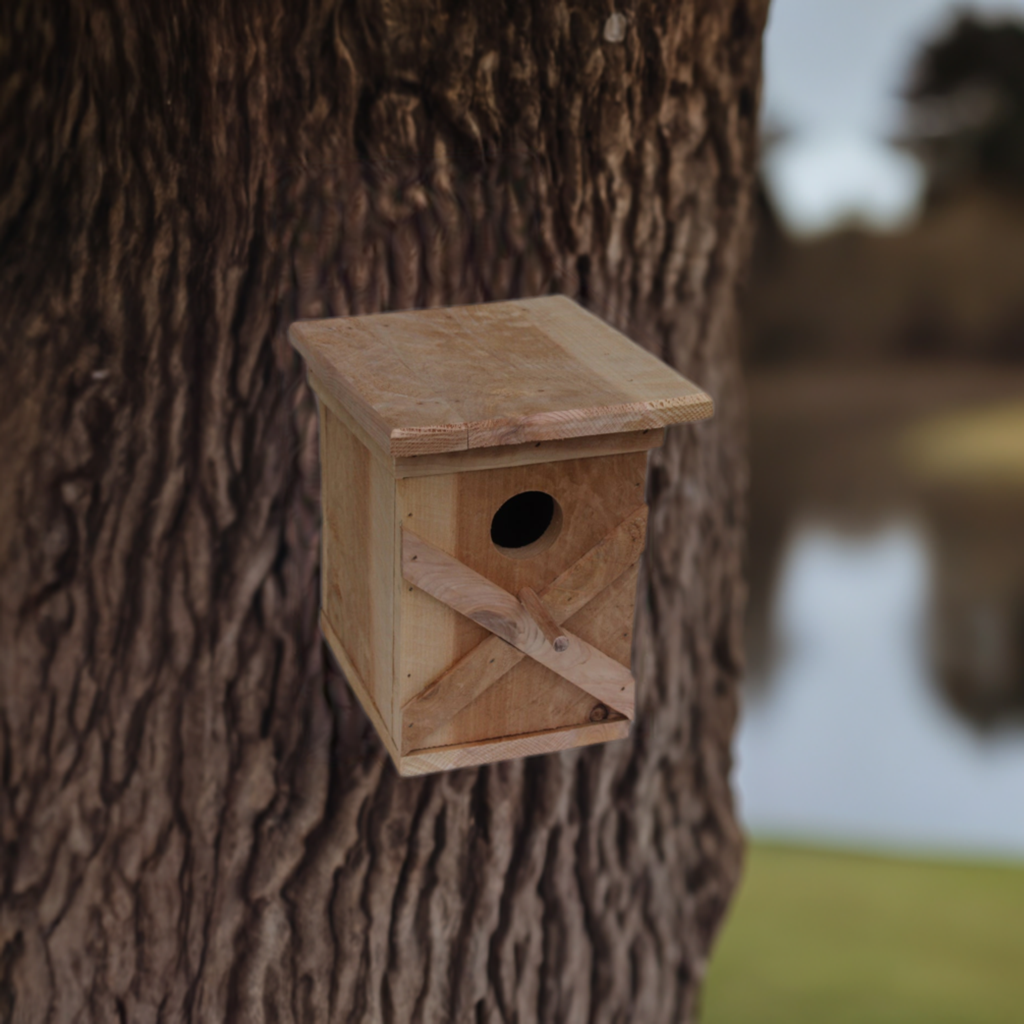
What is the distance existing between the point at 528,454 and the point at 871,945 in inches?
137

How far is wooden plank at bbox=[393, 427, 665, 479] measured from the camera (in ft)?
5.03

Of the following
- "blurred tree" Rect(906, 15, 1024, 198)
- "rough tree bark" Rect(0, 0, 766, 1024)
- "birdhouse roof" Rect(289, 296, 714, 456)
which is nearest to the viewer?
"birdhouse roof" Rect(289, 296, 714, 456)

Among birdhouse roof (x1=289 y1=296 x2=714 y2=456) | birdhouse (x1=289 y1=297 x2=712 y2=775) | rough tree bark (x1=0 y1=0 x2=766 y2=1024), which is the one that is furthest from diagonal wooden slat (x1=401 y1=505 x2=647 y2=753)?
rough tree bark (x1=0 y1=0 x2=766 y2=1024)

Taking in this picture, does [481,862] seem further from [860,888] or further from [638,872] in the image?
[860,888]

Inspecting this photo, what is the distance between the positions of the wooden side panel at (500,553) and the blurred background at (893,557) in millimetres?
2665

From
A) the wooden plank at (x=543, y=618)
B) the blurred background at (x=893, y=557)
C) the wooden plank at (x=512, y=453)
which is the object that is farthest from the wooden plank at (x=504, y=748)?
the blurred background at (x=893, y=557)

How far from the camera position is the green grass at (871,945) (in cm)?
415

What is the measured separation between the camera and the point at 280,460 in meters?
2.14

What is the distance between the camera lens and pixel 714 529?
2451mm

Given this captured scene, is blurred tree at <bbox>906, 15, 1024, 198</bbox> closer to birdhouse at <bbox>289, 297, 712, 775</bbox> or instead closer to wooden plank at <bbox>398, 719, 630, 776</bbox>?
birdhouse at <bbox>289, 297, 712, 775</bbox>

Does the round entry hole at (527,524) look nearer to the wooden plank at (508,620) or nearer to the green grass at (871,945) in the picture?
the wooden plank at (508,620)

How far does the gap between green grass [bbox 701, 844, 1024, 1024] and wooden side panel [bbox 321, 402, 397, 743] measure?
8.93ft

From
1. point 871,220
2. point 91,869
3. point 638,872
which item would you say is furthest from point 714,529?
point 871,220

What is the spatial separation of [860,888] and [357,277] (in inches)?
148
